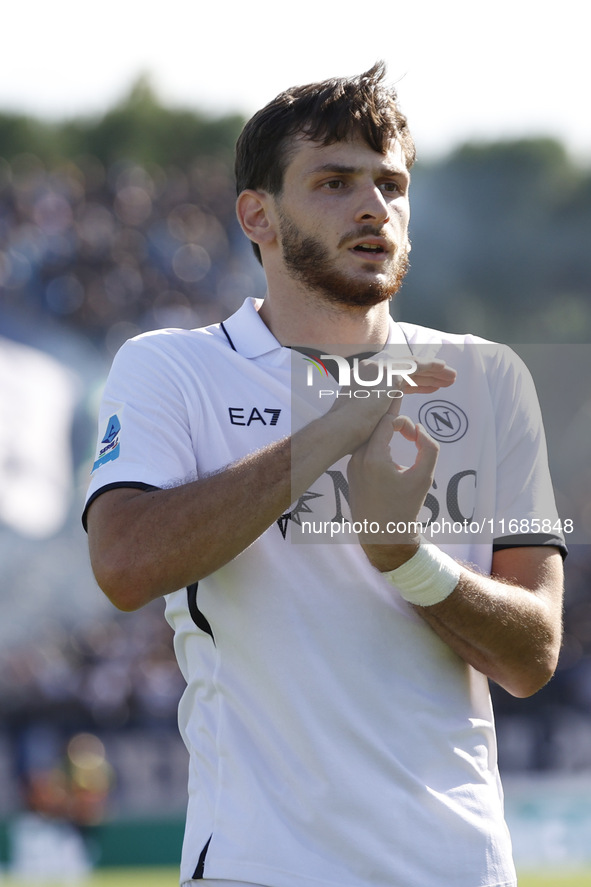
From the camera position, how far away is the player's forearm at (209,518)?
2.28 metres

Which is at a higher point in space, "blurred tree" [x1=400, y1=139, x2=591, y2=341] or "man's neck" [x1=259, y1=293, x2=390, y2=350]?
"blurred tree" [x1=400, y1=139, x2=591, y2=341]

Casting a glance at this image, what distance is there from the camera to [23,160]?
17234 mm

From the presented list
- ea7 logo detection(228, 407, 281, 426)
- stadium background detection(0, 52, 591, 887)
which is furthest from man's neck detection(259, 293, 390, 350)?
stadium background detection(0, 52, 591, 887)

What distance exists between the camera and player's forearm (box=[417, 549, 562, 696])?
2.39 m

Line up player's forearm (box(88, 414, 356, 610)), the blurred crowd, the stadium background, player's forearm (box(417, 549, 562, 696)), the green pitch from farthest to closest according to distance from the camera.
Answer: the blurred crowd → the stadium background → the green pitch → player's forearm (box(417, 549, 562, 696)) → player's forearm (box(88, 414, 356, 610))

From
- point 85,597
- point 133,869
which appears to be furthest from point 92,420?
point 133,869

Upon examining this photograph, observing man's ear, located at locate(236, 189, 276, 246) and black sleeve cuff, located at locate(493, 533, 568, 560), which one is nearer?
black sleeve cuff, located at locate(493, 533, 568, 560)

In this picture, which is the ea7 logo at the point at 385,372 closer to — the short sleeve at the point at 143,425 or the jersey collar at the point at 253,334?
the jersey collar at the point at 253,334

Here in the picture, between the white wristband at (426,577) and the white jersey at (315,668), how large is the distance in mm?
113

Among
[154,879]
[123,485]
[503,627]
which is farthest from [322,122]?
[154,879]

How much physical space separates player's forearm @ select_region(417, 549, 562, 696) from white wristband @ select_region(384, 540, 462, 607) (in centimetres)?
2

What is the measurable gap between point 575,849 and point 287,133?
10165 mm

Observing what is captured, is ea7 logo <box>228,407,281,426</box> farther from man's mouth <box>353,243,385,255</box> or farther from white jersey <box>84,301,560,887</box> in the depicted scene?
man's mouth <box>353,243,385,255</box>

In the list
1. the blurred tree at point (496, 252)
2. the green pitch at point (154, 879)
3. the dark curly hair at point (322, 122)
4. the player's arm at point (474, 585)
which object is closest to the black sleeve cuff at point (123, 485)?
the player's arm at point (474, 585)
